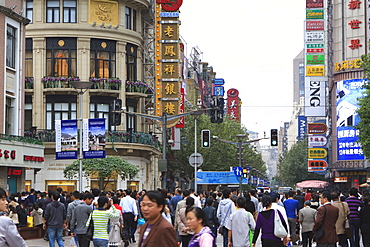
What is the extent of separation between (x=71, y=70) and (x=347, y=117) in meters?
38.6

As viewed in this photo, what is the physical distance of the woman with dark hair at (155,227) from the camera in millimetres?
7777

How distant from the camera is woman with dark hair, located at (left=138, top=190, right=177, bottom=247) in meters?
7.78

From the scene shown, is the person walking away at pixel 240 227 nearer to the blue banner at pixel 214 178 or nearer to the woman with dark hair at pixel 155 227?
the woman with dark hair at pixel 155 227

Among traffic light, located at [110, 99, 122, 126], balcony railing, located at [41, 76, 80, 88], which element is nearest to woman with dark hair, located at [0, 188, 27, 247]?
traffic light, located at [110, 99, 122, 126]

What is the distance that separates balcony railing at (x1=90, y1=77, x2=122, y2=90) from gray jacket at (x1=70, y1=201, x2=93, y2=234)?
33.4 meters

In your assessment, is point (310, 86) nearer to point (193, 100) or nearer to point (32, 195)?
point (193, 100)

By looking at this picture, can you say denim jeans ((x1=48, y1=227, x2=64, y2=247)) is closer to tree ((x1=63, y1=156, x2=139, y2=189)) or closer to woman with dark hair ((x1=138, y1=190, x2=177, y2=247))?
woman with dark hair ((x1=138, y1=190, x2=177, y2=247))

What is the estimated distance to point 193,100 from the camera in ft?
340

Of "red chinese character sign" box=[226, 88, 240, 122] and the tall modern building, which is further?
"red chinese character sign" box=[226, 88, 240, 122]

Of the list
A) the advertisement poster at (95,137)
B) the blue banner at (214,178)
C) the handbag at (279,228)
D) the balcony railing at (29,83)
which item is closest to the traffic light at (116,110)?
the advertisement poster at (95,137)

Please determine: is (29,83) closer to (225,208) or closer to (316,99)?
(225,208)

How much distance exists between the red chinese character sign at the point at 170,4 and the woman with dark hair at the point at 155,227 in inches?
1763

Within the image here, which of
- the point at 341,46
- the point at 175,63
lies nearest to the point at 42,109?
the point at 175,63

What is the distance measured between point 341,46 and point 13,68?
171 ft
